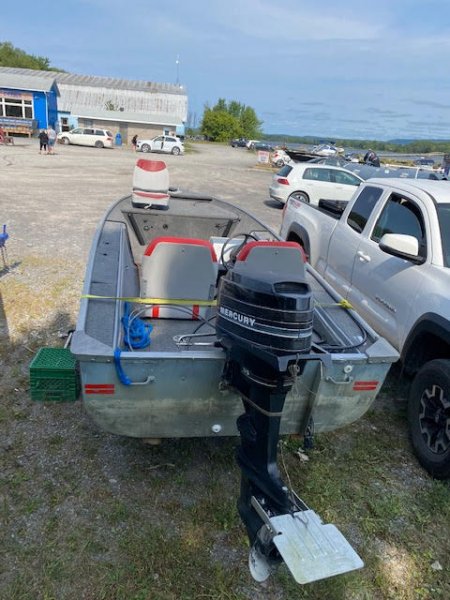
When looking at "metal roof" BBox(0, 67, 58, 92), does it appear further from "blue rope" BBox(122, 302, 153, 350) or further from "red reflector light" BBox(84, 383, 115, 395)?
"red reflector light" BBox(84, 383, 115, 395)

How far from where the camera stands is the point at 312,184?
14.0 meters

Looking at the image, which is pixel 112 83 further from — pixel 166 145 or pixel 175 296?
pixel 175 296

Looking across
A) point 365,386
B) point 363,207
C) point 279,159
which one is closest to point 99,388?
point 365,386

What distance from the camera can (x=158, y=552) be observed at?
2.64 m

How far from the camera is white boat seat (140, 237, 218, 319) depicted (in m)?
3.34

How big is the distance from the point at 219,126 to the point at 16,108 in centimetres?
4505

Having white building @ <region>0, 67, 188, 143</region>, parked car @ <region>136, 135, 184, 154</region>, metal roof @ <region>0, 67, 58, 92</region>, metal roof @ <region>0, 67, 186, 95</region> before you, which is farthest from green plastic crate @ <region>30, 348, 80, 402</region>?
metal roof @ <region>0, 67, 186, 95</region>

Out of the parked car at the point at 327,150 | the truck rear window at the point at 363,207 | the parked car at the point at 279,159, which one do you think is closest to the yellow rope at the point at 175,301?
the truck rear window at the point at 363,207

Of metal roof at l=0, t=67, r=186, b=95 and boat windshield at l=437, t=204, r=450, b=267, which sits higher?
metal roof at l=0, t=67, r=186, b=95

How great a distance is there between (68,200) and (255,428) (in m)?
12.0

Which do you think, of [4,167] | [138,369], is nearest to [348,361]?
[138,369]

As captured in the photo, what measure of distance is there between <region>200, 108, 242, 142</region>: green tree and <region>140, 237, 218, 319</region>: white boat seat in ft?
263

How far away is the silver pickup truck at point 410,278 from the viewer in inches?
135

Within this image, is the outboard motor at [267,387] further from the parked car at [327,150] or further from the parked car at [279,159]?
the parked car at [327,150]
